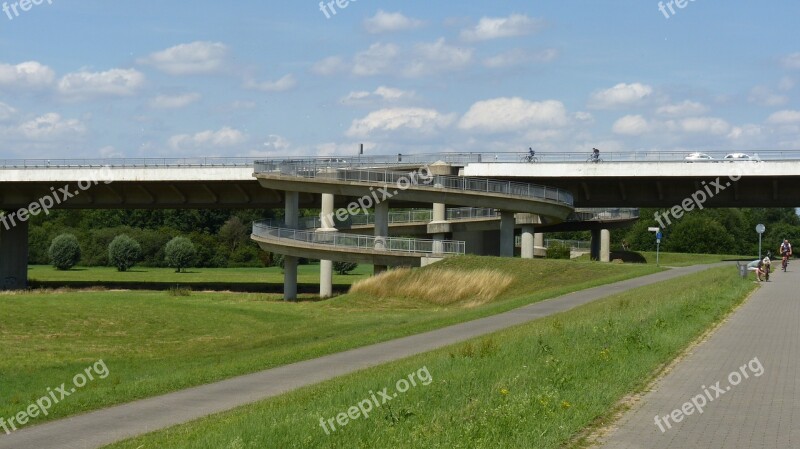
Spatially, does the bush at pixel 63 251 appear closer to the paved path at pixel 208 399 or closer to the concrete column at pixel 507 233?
the concrete column at pixel 507 233

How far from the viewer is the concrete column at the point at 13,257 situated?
246ft

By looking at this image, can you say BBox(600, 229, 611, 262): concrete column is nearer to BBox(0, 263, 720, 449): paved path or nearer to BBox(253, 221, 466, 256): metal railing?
BBox(253, 221, 466, 256): metal railing

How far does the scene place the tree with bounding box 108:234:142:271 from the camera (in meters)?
116

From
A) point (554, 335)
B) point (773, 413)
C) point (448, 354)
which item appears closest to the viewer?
point (773, 413)

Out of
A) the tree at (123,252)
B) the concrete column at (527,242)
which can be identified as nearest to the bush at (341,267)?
the tree at (123,252)

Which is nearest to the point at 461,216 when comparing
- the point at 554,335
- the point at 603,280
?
the point at 603,280

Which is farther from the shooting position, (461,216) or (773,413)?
(461,216)

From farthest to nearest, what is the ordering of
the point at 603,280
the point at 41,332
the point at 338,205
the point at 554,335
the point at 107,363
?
the point at 338,205 < the point at 603,280 < the point at 41,332 < the point at 107,363 < the point at 554,335

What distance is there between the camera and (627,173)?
6262cm

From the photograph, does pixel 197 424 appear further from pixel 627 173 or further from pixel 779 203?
pixel 779 203

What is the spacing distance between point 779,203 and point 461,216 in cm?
2020

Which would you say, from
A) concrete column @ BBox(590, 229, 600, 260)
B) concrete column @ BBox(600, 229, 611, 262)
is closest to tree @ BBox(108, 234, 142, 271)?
concrete column @ BBox(590, 229, 600, 260)

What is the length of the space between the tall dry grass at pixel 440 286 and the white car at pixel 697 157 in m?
18.9

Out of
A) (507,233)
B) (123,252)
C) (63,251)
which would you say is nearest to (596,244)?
(507,233)
